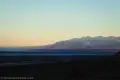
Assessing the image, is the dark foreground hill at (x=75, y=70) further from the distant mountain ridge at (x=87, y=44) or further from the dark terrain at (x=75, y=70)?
the distant mountain ridge at (x=87, y=44)

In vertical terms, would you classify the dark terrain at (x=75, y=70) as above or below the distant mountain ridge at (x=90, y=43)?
below

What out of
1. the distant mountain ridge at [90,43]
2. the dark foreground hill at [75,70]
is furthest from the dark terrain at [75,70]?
the distant mountain ridge at [90,43]

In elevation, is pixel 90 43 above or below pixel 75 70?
above

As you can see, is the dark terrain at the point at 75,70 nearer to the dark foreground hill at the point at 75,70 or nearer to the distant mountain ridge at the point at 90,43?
the dark foreground hill at the point at 75,70

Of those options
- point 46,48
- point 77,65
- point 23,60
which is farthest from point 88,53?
point 23,60

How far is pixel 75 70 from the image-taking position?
372cm

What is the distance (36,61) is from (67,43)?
15.5 inches

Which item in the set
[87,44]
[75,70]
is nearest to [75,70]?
[75,70]

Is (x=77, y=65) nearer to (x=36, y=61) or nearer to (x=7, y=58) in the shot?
(x=36, y=61)

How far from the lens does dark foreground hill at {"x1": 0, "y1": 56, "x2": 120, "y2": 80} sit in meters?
3.65

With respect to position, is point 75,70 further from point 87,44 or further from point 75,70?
point 87,44

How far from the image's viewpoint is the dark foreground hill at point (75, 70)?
3.65 meters

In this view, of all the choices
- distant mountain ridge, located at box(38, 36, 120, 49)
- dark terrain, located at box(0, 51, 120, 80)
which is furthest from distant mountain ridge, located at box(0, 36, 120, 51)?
dark terrain, located at box(0, 51, 120, 80)

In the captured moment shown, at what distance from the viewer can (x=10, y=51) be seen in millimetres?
3594
